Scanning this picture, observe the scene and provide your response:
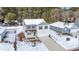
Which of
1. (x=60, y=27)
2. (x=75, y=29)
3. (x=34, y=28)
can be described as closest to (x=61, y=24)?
(x=60, y=27)

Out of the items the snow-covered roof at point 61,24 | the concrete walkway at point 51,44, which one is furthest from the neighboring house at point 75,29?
the concrete walkway at point 51,44

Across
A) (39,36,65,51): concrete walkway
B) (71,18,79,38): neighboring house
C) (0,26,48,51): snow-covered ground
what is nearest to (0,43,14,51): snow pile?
(0,26,48,51): snow-covered ground

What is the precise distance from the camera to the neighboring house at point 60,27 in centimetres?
208

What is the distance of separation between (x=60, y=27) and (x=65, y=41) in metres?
0.15

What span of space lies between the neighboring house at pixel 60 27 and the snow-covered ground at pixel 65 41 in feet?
0.14

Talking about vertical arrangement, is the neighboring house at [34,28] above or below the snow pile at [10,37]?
above

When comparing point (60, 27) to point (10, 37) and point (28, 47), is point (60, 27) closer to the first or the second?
point (28, 47)

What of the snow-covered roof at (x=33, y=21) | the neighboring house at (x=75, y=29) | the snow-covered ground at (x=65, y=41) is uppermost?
the snow-covered roof at (x=33, y=21)

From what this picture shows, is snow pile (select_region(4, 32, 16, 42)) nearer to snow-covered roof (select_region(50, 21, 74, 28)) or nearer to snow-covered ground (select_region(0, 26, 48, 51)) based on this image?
snow-covered ground (select_region(0, 26, 48, 51))

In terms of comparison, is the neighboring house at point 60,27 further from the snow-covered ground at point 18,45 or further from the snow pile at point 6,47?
the snow pile at point 6,47
